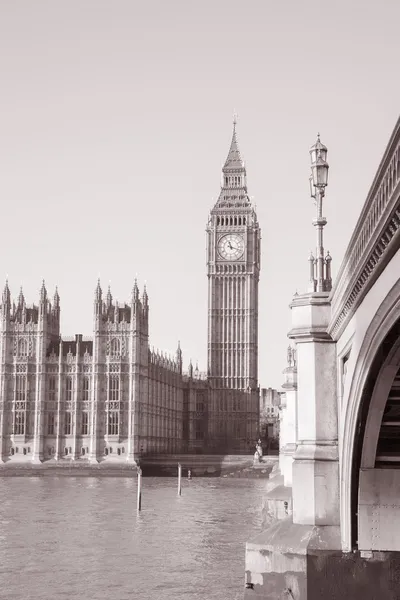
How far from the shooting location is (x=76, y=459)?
336 ft

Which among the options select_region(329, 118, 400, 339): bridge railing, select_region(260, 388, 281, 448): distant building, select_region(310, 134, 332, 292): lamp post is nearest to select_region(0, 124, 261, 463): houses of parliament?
select_region(260, 388, 281, 448): distant building

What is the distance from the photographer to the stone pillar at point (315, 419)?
53.4 feet

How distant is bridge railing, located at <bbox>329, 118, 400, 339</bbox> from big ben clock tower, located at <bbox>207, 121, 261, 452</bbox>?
351 ft

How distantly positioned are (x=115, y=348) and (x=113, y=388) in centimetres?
420

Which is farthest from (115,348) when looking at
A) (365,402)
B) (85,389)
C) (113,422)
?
(365,402)

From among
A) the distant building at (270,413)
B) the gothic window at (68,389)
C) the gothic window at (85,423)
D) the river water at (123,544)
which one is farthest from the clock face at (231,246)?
the river water at (123,544)

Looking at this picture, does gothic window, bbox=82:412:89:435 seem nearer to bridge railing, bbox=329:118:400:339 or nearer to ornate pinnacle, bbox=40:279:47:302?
ornate pinnacle, bbox=40:279:47:302

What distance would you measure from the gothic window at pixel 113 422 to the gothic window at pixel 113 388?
4.59 ft

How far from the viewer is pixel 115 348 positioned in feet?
346

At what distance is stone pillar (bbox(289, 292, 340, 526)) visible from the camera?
1627 cm

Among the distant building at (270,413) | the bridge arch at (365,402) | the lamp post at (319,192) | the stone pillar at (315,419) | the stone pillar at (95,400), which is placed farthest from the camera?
the distant building at (270,413)

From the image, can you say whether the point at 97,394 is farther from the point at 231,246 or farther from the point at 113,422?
the point at 231,246

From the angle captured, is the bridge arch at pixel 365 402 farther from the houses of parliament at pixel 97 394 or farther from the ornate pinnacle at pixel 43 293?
the ornate pinnacle at pixel 43 293

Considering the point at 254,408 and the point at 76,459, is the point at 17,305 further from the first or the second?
the point at 254,408
